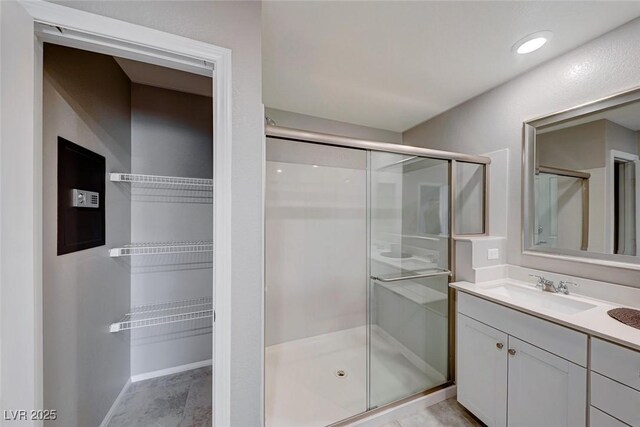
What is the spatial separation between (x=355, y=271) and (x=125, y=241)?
2029 millimetres

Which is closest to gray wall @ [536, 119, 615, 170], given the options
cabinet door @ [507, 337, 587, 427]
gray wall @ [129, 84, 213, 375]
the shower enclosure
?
the shower enclosure

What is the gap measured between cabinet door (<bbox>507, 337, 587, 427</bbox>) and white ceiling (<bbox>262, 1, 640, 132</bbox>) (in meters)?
1.78

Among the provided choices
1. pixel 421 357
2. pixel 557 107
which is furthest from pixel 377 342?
pixel 557 107

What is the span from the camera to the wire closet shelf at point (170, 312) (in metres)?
1.84

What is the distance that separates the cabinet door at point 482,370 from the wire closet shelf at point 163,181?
7.35ft

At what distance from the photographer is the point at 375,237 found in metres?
2.02

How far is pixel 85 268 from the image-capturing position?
138 centimetres

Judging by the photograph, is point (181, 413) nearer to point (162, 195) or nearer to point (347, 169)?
point (162, 195)

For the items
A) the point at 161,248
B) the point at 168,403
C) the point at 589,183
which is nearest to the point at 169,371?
the point at 168,403

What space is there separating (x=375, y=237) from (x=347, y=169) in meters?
0.87

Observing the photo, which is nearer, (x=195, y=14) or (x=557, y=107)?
(x=195, y=14)

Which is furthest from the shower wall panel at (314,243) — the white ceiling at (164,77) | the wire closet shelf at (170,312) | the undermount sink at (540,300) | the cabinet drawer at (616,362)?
the cabinet drawer at (616,362)

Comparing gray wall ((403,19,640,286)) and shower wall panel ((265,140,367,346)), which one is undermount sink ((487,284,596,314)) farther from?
shower wall panel ((265,140,367,346))

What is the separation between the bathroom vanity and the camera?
994 mm
